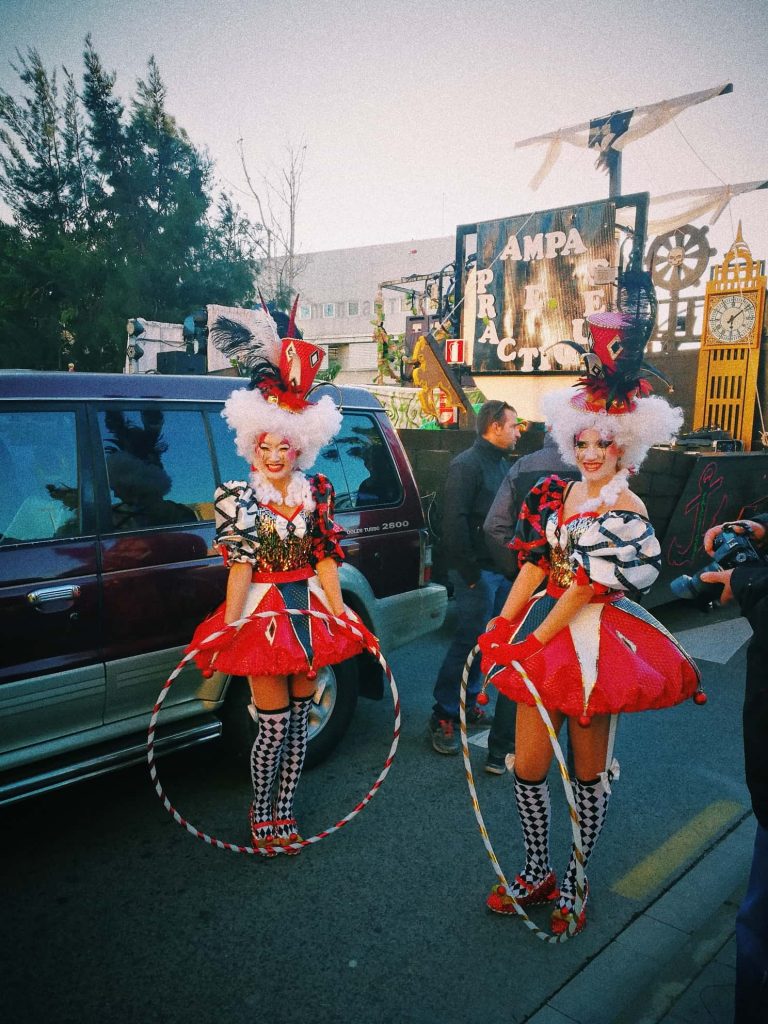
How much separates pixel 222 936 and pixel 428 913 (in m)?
0.86

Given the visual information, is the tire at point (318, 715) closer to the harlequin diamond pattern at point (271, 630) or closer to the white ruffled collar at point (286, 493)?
the harlequin diamond pattern at point (271, 630)

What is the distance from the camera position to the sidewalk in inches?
100

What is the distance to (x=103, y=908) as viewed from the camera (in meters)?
3.08

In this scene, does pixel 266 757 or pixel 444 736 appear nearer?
pixel 266 757

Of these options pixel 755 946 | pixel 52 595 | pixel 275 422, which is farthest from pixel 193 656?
pixel 755 946

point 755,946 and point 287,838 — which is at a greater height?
point 755,946

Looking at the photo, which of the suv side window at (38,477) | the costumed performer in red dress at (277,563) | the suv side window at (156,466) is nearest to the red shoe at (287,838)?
the costumed performer in red dress at (277,563)

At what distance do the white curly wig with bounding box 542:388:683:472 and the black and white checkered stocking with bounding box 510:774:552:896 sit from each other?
4.39 feet

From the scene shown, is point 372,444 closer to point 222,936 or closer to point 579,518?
point 579,518

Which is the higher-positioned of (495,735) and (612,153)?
(612,153)

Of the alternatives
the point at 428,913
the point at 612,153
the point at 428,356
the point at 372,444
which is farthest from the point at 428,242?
the point at 428,913

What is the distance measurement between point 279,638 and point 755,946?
203cm

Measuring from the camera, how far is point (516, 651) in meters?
2.83

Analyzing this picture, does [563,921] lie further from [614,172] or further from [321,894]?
[614,172]
